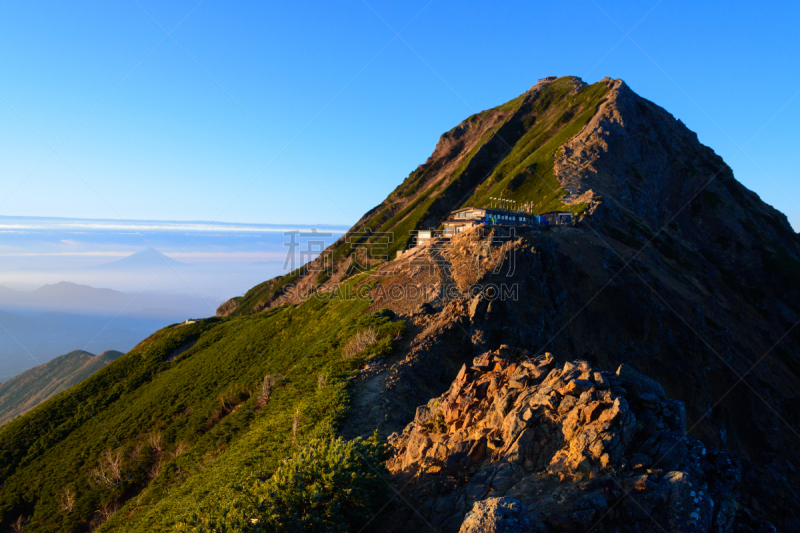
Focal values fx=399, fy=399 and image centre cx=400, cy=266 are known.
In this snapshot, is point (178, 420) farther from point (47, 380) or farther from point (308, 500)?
point (47, 380)

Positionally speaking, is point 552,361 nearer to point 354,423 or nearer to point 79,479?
point 354,423

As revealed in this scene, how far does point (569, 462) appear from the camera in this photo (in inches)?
414

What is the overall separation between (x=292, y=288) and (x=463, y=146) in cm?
9038

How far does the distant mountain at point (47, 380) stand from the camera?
9844 cm

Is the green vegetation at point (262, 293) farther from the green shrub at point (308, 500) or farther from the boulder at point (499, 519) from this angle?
the boulder at point (499, 519)

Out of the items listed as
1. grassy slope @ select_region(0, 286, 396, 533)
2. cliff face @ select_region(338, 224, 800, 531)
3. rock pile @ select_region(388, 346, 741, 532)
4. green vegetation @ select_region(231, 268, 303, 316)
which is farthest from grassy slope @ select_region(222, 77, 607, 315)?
rock pile @ select_region(388, 346, 741, 532)

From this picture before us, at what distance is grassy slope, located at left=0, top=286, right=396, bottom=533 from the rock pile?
6819 mm

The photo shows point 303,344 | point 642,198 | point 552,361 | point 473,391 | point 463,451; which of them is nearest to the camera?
point 463,451

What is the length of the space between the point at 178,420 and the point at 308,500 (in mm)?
22722

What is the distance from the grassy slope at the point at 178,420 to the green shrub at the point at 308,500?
3463 mm

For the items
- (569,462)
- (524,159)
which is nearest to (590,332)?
(569,462)

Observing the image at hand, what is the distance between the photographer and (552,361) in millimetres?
14500

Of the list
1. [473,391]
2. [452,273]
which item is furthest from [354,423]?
[452,273]

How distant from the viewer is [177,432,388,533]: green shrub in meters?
10.3
